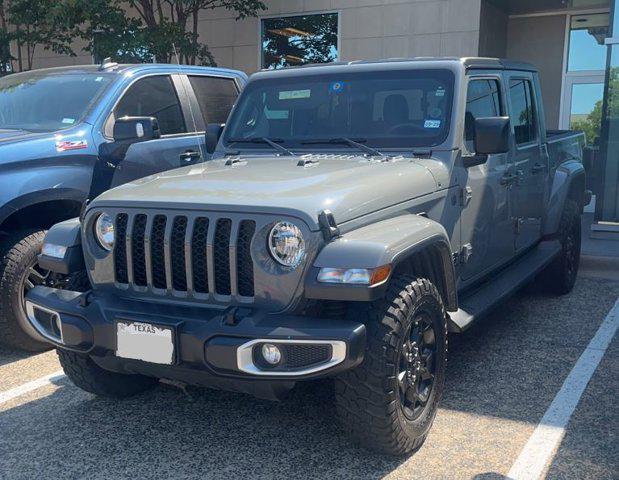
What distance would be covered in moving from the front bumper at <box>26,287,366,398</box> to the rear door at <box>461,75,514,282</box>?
1.60 meters

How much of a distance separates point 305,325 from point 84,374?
1533 mm

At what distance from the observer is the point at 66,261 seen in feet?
11.6

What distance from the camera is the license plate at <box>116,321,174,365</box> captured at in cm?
300

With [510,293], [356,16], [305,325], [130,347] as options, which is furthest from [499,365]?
[356,16]

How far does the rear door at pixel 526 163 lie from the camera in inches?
197

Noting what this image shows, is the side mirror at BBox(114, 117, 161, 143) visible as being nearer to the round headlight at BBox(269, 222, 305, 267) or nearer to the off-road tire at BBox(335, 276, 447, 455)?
the round headlight at BBox(269, 222, 305, 267)

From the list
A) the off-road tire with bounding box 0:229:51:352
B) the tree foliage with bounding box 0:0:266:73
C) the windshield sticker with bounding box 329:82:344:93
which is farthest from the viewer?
the tree foliage with bounding box 0:0:266:73

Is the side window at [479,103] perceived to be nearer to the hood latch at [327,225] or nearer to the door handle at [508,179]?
the door handle at [508,179]

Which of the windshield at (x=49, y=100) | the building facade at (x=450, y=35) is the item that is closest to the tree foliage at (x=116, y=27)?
the building facade at (x=450, y=35)

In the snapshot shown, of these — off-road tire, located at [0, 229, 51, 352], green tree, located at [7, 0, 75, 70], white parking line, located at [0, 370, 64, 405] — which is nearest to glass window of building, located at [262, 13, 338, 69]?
green tree, located at [7, 0, 75, 70]

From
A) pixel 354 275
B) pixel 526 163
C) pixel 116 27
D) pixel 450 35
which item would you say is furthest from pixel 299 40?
pixel 354 275

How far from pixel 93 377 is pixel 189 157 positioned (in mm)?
2389

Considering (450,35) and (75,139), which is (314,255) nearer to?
(75,139)

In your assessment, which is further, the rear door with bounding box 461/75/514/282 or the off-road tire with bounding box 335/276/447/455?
the rear door with bounding box 461/75/514/282
